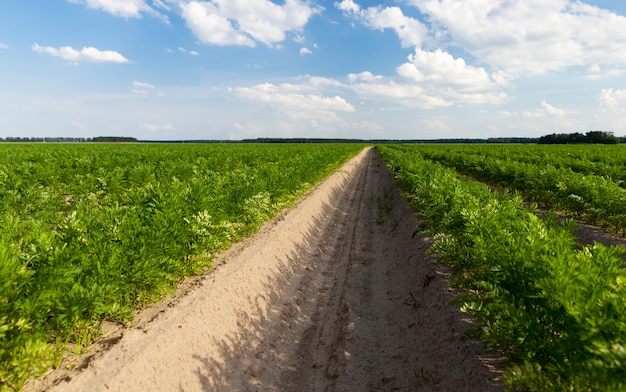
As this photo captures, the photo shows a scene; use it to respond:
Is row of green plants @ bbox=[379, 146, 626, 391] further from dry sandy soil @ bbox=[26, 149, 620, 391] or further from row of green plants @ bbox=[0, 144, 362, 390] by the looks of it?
row of green plants @ bbox=[0, 144, 362, 390]

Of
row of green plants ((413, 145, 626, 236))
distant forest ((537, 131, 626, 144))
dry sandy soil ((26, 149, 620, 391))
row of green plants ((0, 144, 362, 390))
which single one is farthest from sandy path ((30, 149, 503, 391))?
distant forest ((537, 131, 626, 144))

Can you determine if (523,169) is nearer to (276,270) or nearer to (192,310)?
(276,270)

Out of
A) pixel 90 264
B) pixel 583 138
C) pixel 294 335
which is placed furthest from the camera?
pixel 583 138

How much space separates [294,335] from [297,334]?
66 millimetres

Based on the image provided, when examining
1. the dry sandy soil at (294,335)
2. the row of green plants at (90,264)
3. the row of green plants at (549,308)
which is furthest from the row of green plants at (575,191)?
the row of green plants at (90,264)

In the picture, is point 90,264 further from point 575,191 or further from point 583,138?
point 583,138

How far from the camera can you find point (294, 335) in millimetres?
6148

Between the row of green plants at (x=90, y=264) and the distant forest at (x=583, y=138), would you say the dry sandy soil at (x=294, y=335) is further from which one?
the distant forest at (x=583, y=138)

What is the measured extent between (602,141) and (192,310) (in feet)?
396

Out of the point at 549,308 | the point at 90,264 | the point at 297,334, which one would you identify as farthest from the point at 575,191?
the point at 90,264

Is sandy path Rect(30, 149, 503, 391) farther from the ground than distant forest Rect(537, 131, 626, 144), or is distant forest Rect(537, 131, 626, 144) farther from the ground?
distant forest Rect(537, 131, 626, 144)

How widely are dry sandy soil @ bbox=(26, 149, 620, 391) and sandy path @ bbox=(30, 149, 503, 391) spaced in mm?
18

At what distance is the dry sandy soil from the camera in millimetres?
4254

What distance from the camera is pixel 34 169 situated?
16906 millimetres
